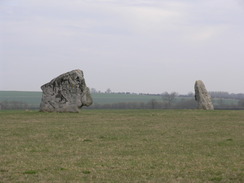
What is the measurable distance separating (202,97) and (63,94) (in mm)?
14061

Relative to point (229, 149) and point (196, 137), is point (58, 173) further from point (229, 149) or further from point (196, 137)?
point (196, 137)

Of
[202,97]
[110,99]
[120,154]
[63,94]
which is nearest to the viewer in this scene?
[120,154]

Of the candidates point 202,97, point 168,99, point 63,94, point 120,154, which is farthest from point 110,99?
point 120,154

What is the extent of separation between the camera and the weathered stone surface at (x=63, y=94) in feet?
105

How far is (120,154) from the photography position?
13258 millimetres

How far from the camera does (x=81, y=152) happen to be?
44.7 ft

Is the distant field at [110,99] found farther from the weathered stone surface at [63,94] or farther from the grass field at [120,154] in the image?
the grass field at [120,154]

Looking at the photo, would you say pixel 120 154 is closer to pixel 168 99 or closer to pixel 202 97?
pixel 202 97

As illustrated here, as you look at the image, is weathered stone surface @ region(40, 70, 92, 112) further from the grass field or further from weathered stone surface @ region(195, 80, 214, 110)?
weathered stone surface @ region(195, 80, 214, 110)

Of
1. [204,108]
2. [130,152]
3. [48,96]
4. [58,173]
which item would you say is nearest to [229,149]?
[130,152]

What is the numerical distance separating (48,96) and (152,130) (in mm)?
13504

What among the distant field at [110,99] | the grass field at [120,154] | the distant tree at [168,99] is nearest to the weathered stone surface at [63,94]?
the grass field at [120,154]

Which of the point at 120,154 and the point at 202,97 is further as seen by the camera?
the point at 202,97

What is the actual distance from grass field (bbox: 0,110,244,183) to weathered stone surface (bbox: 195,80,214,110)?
20.2 metres
